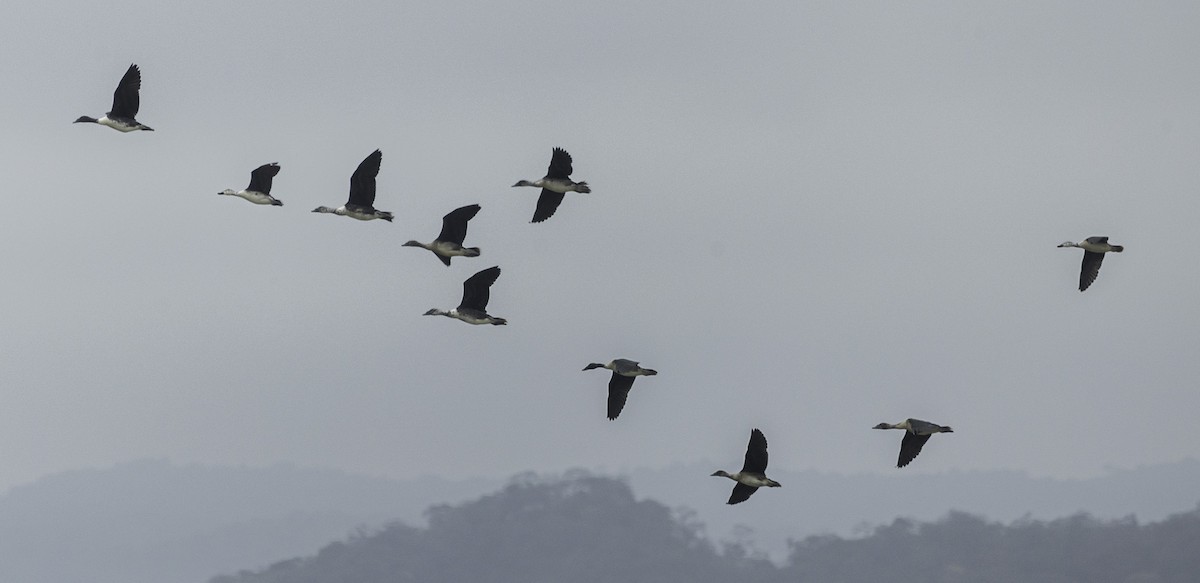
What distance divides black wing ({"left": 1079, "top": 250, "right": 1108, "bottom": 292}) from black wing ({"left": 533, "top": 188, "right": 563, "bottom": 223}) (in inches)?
563

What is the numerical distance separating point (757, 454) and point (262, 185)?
50.4 ft

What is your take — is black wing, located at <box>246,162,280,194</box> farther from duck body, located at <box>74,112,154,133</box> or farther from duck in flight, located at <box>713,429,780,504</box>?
duck in flight, located at <box>713,429,780,504</box>

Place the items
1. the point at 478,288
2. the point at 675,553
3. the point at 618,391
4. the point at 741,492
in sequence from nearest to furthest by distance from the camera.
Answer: the point at 741,492, the point at 618,391, the point at 478,288, the point at 675,553

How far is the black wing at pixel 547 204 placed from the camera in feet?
191

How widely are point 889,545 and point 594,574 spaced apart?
26342 millimetres

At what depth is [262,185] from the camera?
60.0 meters

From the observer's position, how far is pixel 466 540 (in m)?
185

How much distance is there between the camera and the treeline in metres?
168

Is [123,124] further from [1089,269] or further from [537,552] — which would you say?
[537,552]

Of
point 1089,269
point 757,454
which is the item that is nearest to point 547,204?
point 757,454

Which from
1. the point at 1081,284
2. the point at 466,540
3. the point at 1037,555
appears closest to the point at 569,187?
the point at 1081,284

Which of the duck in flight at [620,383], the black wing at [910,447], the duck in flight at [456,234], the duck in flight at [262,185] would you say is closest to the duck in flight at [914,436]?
the black wing at [910,447]

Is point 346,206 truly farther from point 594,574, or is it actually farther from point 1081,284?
point 594,574

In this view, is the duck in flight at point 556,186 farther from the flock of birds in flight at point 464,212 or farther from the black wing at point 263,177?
the black wing at point 263,177
